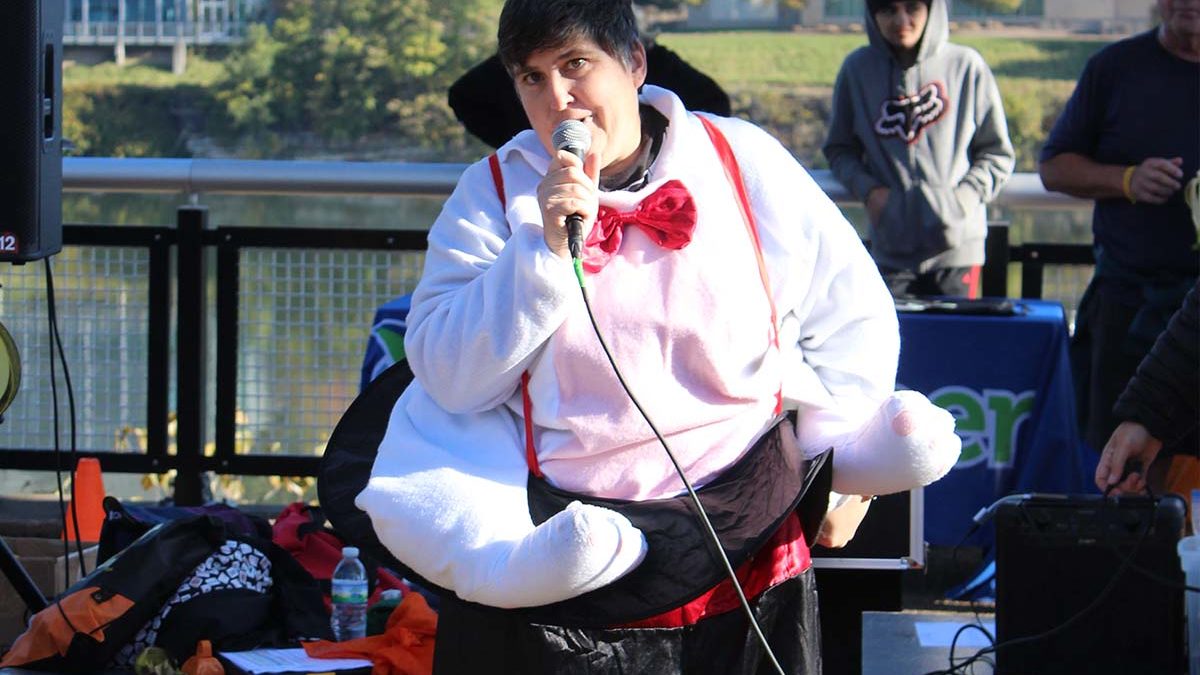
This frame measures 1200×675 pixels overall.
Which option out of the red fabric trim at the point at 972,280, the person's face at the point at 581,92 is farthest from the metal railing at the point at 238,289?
the person's face at the point at 581,92

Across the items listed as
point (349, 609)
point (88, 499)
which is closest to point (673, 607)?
point (349, 609)

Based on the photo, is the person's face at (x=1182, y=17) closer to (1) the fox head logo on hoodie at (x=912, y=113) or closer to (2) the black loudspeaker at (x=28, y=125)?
(1) the fox head logo on hoodie at (x=912, y=113)

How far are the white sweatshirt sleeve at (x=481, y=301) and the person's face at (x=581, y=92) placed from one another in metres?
0.14

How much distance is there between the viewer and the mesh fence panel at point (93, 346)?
5938 mm

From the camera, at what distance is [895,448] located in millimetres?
2141

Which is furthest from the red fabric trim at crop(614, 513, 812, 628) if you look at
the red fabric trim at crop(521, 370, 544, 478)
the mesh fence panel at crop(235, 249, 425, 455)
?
the mesh fence panel at crop(235, 249, 425, 455)

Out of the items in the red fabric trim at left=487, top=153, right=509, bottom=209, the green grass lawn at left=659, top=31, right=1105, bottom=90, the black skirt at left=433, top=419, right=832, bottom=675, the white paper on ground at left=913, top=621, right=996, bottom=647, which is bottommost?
the white paper on ground at left=913, top=621, right=996, bottom=647

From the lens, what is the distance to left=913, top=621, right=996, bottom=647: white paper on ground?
12.4 ft

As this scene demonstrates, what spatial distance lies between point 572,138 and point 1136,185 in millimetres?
A: 3427

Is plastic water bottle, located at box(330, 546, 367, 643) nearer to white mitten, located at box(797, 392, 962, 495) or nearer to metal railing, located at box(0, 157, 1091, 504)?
metal railing, located at box(0, 157, 1091, 504)

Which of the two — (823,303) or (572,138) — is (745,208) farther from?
(572,138)

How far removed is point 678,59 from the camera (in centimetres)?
506

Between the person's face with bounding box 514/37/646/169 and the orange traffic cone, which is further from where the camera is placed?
the orange traffic cone

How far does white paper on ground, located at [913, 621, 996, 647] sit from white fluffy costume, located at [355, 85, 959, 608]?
66.4 inches
